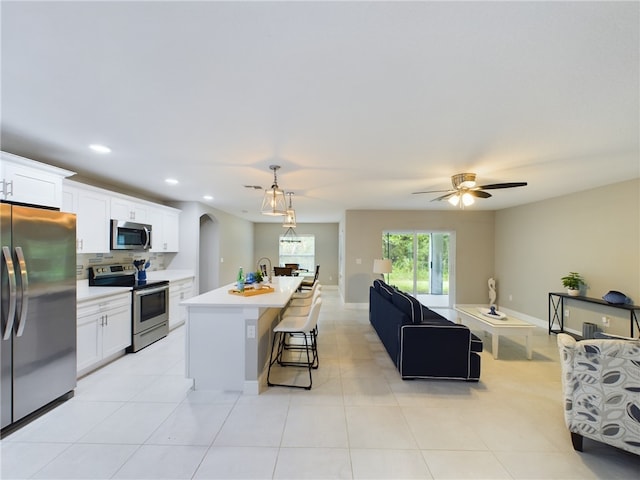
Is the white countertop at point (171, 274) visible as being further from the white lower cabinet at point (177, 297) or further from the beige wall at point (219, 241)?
the beige wall at point (219, 241)

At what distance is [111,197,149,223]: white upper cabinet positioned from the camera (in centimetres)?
384

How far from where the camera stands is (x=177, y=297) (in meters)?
4.61

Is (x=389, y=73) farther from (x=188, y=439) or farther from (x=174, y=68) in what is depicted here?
(x=188, y=439)

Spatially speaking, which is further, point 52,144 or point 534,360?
point 534,360

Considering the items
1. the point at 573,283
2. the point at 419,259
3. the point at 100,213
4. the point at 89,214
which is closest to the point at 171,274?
the point at 100,213

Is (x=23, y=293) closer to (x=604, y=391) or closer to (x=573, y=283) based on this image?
(x=604, y=391)

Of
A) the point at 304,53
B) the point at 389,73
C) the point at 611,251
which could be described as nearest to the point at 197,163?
the point at 304,53

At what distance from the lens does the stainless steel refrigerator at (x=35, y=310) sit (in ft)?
6.48

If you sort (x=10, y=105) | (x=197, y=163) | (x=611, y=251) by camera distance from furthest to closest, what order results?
(x=611, y=251) < (x=197, y=163) < (x=10, y=105)

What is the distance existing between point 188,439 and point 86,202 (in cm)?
306

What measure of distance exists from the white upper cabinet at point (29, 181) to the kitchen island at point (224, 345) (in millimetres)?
1557

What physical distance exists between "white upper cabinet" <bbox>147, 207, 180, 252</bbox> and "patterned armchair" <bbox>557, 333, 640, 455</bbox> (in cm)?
543

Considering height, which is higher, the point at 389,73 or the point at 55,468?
the point at 389,73

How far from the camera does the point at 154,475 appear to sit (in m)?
1.67
